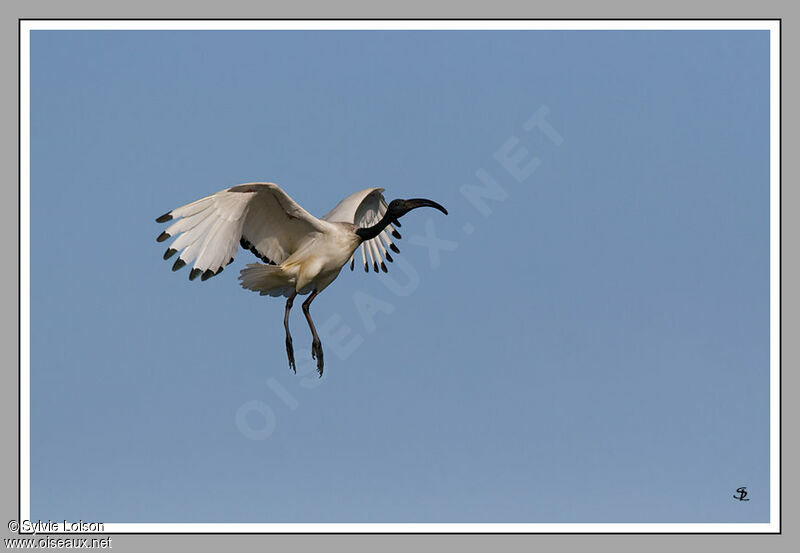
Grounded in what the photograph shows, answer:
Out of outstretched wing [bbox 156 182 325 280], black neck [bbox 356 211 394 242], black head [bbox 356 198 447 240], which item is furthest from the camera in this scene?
black head [bbox 356 198 447 240]

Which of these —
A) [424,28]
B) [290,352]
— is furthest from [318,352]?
[424,28]

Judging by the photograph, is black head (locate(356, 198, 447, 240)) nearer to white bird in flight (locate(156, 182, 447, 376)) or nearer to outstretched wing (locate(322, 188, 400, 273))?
white bird in flight (locate(156, 182, 447, 376))

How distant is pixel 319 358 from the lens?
1811 centimetres

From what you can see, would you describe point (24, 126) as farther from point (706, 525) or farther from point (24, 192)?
point (706, 525)

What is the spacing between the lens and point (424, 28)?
61.9 feet

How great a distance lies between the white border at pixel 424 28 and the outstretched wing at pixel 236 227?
2.90m

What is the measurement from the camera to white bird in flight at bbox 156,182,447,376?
17.5 meters

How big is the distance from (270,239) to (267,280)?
0.66 meters

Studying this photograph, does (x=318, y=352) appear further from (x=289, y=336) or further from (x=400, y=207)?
(x=400, y=207)

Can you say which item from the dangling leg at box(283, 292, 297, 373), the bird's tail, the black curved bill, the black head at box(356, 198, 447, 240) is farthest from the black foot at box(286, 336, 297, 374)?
the black curved bill

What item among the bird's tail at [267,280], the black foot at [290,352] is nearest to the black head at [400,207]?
the bird's tail at [267,280]

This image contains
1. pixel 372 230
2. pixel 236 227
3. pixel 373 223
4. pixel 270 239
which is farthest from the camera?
pixel 373 223

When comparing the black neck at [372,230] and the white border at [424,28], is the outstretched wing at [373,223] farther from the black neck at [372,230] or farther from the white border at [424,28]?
the white border at [424,28]

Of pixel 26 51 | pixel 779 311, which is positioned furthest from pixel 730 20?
pixel 26 51
